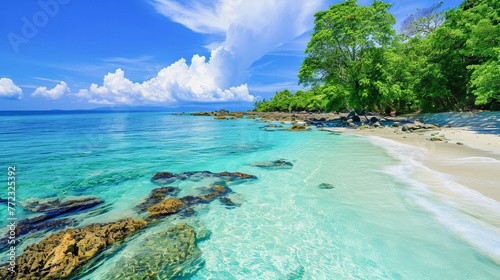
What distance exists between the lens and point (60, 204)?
6656 millimetres

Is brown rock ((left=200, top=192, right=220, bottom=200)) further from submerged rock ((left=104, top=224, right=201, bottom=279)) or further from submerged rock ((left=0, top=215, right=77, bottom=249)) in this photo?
submerged rock ((left=0, top=215, right=77, bottom=249))

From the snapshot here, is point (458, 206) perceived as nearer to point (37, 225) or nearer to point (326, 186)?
point (326, 186)

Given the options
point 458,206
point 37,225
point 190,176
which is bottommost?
point 190,176

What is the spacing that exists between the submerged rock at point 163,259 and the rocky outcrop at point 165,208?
1088 mm

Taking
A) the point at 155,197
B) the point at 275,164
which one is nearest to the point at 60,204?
the point at 155,197

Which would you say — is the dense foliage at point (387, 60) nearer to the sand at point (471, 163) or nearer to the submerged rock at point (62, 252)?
the sand at point (471, 163)

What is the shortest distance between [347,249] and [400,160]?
8628 mm

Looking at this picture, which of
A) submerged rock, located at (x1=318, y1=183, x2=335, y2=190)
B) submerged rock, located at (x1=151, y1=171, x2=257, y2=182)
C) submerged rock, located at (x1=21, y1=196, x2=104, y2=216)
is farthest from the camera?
submerged rock, located at (x1=151, y1=171, x2=257, y2=182)

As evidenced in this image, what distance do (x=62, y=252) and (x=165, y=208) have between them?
7.71 ft

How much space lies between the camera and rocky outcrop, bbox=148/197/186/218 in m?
5.71

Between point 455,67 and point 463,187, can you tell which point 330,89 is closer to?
point 455,67

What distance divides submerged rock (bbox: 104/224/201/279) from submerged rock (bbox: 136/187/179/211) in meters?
2.12

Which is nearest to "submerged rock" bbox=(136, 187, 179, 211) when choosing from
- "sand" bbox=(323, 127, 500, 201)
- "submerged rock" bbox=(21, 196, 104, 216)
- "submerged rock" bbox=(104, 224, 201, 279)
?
"submerged rock" bbox=(21, 196, 104, 216)

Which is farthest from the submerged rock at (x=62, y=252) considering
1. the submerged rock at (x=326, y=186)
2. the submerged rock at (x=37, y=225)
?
the submerged rock at (x=326, y=186)
